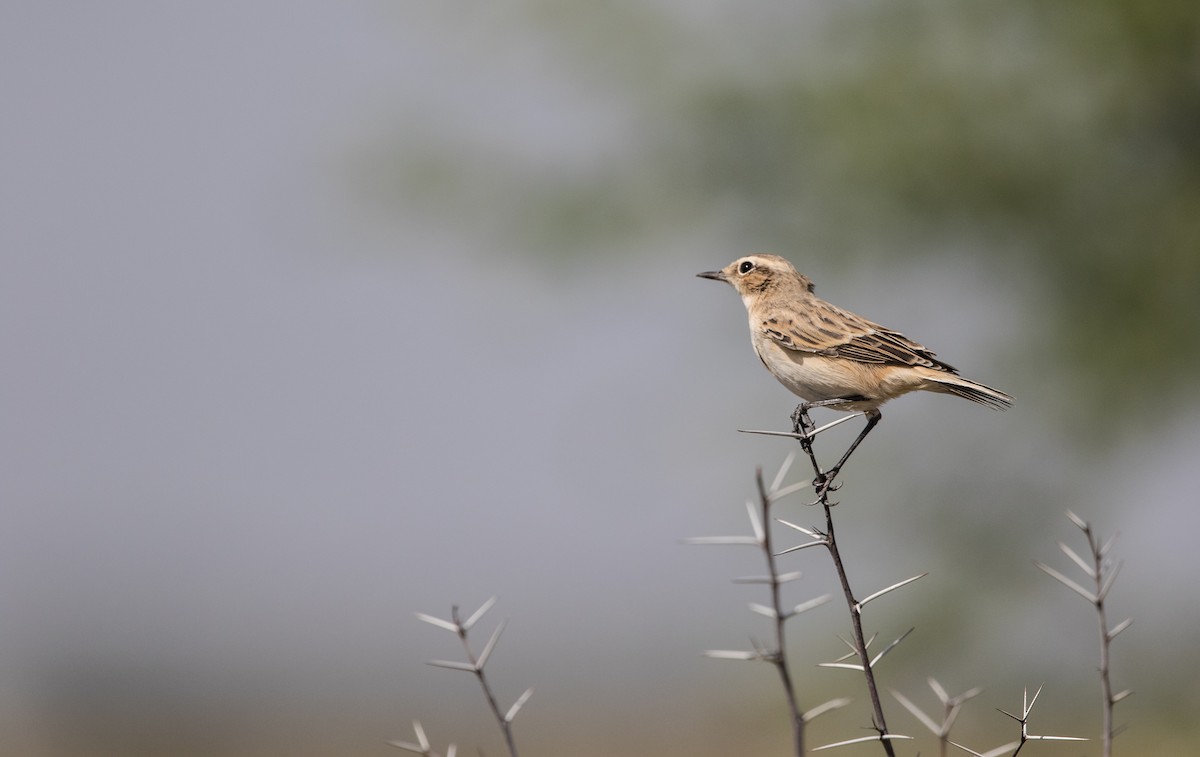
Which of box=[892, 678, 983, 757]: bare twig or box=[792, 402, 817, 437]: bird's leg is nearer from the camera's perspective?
box=[892, 678, 983, 757]: bare twig

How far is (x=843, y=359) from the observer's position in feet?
15.3

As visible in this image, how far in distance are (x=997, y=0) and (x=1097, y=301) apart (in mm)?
4039

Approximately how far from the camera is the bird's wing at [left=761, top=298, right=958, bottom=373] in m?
4.62

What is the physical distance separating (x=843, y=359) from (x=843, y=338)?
152 mm

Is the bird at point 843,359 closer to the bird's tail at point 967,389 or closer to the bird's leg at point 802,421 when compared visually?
the bird's tail at point 967,389

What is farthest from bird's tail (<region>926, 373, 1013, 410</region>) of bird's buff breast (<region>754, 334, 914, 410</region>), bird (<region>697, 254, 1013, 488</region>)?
bird's buff breast (<region>754, 334, 914, 410</region>)

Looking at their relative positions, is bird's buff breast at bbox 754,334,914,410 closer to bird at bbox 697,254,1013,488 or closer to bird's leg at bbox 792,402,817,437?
bird at bbox 697,254,1013,488

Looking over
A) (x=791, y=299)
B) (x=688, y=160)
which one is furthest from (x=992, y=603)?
(x=791, y=299)

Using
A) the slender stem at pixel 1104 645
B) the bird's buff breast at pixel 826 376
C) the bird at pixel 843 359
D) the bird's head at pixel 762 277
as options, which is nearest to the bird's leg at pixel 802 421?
the bird at pixel 843 359

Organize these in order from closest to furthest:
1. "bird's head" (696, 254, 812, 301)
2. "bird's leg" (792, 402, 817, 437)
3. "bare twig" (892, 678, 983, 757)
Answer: "bare twig" (892, 678, 983, 757) → "bird's leg" (792, 402, 817, 437) → "bird's head" (696, 254, 812, 301)

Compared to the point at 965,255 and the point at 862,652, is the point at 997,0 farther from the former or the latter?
the point at 862,652

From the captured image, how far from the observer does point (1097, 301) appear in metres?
13.8

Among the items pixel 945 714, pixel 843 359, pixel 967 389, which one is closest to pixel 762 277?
pixel 843 359

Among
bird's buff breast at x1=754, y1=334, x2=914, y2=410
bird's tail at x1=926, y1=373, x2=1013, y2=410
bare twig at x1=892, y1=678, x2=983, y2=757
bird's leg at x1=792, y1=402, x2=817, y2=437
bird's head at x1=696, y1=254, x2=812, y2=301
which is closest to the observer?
bare twig at x1=892, y1=678, x2=983, y2=757
